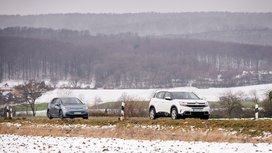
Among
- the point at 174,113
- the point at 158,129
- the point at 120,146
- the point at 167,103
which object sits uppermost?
the point at 167,103

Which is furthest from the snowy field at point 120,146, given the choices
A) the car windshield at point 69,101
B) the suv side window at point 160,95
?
the car windshield at point 69,101

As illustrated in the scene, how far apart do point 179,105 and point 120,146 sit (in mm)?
8265

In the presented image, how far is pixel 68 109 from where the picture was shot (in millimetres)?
41156

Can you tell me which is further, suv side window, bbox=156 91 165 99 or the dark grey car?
the dark grey car

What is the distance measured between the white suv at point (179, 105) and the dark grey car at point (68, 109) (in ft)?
19.3

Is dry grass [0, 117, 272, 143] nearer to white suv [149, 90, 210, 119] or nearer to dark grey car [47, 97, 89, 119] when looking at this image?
white suv [149, 90, 210, 119]

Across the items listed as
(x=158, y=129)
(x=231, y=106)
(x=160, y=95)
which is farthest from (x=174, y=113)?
(x=231, y=106)

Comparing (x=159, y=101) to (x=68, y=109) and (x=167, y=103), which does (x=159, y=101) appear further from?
(x=68, y=109)

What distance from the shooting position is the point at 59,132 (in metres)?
35.4

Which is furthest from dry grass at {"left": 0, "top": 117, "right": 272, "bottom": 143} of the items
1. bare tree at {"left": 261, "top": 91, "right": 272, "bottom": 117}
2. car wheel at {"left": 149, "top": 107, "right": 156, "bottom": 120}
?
bare tree at {"left": 261, "top": 91, "right": 272, "bottom": 117}

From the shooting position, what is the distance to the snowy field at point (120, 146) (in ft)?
80.5

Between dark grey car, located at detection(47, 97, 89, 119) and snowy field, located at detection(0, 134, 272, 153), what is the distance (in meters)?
10.2

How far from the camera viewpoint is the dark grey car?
41094 mm

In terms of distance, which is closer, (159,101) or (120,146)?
(120,146)
